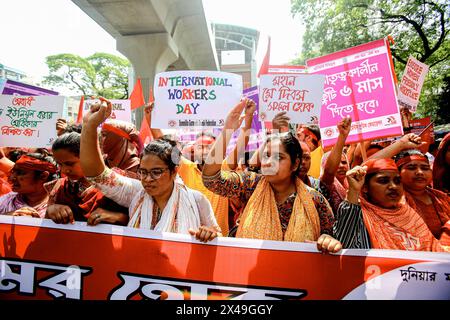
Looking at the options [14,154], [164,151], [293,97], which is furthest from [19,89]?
[293,97]

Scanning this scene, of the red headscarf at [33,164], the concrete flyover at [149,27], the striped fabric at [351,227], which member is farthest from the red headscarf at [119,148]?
the concrete flyover at [149,27]

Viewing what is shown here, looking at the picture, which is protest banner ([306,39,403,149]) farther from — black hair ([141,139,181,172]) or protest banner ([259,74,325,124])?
black hair ([141,139,181,172])

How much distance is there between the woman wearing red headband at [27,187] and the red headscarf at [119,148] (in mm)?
497

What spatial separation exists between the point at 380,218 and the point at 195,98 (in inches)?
65.3

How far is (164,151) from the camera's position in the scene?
1812 mm

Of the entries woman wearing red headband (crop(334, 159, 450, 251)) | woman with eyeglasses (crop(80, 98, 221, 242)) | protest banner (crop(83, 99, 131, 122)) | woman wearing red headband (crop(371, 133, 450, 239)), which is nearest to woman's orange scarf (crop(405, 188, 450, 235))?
woman wearing red headband (crop(371, 133, 450, 239))

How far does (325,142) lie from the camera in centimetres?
255

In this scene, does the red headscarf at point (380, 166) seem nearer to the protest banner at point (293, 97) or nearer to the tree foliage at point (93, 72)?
the protest banner at point (293, 97)

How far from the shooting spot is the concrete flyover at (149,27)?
8.86 metres

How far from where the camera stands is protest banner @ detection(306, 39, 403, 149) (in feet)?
8.31

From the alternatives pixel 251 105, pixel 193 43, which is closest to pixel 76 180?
pixel 251 105

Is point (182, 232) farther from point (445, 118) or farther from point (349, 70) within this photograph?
point (445, 118)

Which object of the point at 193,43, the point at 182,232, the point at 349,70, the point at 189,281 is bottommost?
the point at 189,281

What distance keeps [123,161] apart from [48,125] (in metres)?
1.02
